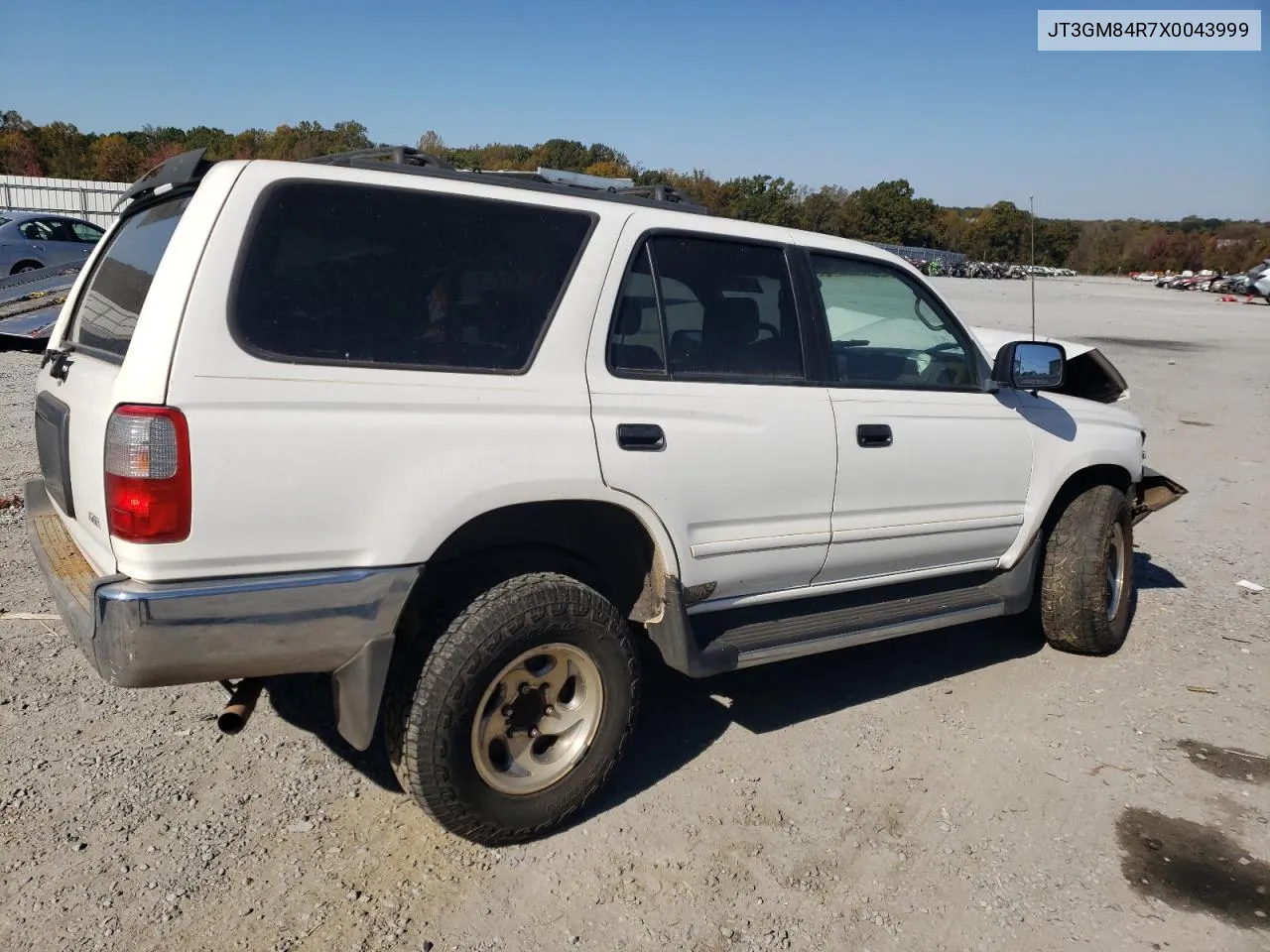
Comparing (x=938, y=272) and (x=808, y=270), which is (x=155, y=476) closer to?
(x=808, y=270)

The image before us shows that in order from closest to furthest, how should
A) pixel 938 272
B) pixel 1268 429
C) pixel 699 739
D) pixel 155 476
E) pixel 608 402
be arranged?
pixel 155 476 < pixel 608 402 < pixel 699 739 < pixel 1268 429 < pixel 938 272

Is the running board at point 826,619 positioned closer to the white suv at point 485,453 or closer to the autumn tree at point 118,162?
the white suv at point 485,453

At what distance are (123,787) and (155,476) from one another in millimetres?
1417

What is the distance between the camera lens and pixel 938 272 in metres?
48.4

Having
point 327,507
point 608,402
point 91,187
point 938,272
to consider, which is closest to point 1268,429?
point 608,402

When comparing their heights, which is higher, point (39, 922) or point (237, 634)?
point (237, 634)

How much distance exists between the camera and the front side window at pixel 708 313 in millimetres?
3387

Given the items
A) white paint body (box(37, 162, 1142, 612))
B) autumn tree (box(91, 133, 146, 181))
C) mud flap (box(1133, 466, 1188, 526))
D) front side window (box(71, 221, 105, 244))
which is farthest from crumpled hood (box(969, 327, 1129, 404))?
autumn tree (box(91, 133, 146, 181))

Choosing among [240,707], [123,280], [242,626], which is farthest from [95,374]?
[240,707]

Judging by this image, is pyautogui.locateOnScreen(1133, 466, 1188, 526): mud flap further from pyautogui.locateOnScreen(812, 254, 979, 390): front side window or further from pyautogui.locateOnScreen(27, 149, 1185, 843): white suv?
pyautogui.locateOnScreen(812, 254, 979, 390): front side window

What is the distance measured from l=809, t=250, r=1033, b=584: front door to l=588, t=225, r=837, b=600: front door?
16 cm

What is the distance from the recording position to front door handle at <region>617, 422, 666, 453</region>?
321cm

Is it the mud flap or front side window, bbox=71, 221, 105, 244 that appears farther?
front side window, bbox=71, 221, 105, 244

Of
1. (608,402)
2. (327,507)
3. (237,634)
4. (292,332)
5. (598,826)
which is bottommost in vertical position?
Answer: (598,826)
